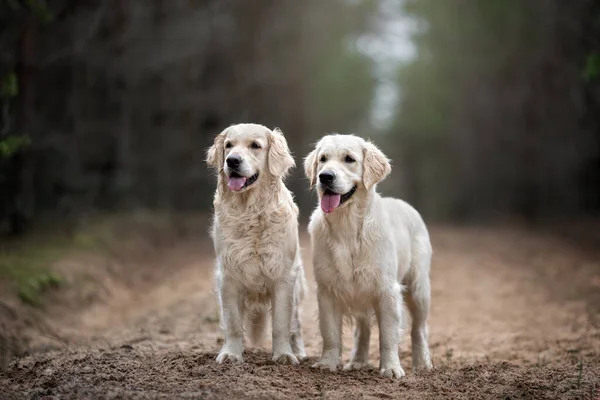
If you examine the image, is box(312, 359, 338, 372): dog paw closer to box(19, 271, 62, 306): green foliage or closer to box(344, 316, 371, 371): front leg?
box(344, 316, 371, 371): front leg

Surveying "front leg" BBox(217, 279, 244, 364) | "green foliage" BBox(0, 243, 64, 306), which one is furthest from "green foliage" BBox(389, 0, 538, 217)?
"front leg" BBox(217, 279, 244, 364)

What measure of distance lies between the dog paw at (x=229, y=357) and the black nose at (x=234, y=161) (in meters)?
1.64

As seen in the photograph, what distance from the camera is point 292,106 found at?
3366cm

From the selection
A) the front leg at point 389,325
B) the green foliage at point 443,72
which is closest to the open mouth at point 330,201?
the front leg at point 389,325

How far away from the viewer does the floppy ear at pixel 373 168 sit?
245 inches

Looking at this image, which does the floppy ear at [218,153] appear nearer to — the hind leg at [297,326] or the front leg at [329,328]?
the hind leg at [297,326]

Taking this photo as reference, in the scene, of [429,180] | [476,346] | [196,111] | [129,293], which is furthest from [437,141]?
[476,346]

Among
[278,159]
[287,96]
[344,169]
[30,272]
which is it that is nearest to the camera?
[344,169]

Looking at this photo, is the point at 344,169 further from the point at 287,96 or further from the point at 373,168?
the point at 287,96

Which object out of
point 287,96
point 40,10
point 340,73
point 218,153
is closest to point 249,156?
point 218,153

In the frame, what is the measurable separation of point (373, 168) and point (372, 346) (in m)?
3.00

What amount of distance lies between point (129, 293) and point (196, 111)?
15.0m

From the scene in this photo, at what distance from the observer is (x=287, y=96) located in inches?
1294

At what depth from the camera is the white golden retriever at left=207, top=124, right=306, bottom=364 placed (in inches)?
244
